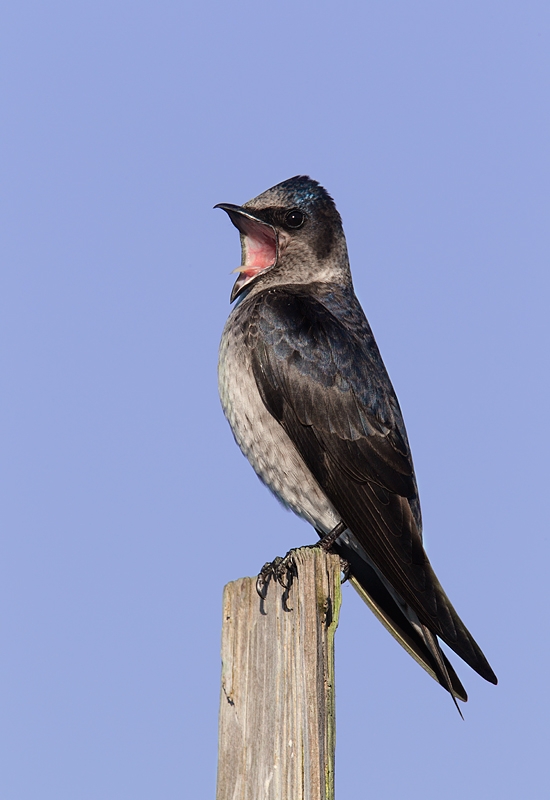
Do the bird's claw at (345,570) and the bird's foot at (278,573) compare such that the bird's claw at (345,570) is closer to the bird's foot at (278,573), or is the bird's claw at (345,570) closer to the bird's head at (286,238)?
the bird's foot at (278,573)

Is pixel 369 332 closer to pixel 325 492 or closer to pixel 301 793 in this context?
pixel 325 492

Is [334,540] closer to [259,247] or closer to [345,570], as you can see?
[345,570]

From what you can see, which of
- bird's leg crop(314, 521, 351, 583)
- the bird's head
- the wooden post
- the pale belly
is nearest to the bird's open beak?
the bird's head

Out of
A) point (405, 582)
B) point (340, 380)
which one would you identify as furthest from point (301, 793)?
point (340, 380)

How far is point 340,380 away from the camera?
6.57 m

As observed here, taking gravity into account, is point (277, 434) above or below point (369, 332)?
below

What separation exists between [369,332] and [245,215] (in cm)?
131

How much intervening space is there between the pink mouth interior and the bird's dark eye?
0.16 meters

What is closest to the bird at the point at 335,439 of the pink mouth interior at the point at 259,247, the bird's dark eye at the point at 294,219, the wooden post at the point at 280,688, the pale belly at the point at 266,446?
the pale belly at the point at 266,446

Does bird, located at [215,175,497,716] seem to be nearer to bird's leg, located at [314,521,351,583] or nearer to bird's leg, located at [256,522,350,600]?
bird's leg, located at [314,521,351,583]

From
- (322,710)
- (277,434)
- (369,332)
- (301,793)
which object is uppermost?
(369,332)

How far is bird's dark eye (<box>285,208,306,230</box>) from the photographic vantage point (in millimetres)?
7840

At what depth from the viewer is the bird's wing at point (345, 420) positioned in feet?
19.8

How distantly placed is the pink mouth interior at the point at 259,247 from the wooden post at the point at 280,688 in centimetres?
404
